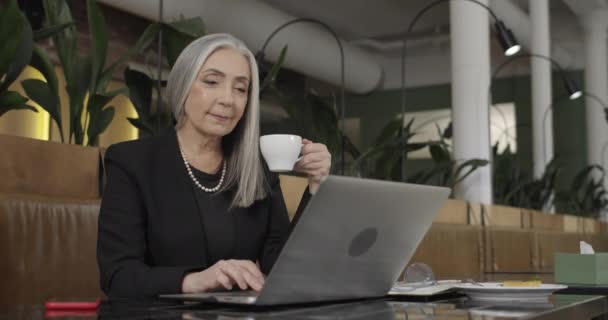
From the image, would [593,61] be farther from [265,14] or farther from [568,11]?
[265,14]

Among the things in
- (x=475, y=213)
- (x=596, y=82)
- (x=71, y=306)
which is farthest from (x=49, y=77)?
(x=596, y=82)

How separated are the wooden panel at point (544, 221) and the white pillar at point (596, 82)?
6.82 ft

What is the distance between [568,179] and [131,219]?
7.89 meters

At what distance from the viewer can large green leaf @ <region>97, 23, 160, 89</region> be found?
1.88 metres

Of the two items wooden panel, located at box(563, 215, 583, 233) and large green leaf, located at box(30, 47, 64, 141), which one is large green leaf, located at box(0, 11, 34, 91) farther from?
wooden panel, located at box(563, 215, 583, 233)

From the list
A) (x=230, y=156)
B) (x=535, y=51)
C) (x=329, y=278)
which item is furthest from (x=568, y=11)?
(x=329, y=278)

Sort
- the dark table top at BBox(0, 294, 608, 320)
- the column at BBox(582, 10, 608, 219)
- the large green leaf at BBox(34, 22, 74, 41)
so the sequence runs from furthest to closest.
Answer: the column at BBox(582, 10, 608, 219) → the large green leaf at BBox(34, 22, 74, 41) → the dark table top at BBox(0, 294, 608, 320)

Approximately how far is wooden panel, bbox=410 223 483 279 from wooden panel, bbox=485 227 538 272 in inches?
4.5

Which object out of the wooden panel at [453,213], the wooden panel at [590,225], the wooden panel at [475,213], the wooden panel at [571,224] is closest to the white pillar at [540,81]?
the wooden panel at [571,224]

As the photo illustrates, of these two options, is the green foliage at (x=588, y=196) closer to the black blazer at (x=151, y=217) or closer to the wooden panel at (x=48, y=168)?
the wooden panel at (x=48, y=168)

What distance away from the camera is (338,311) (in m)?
0.80

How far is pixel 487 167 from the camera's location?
161 inches

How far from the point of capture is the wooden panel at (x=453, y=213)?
329 centimetres

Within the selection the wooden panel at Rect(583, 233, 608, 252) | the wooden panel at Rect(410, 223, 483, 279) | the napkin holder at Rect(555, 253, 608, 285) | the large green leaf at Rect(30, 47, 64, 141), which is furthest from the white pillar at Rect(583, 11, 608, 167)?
the large green leaf at Rect(30, 47, 64, 141)
